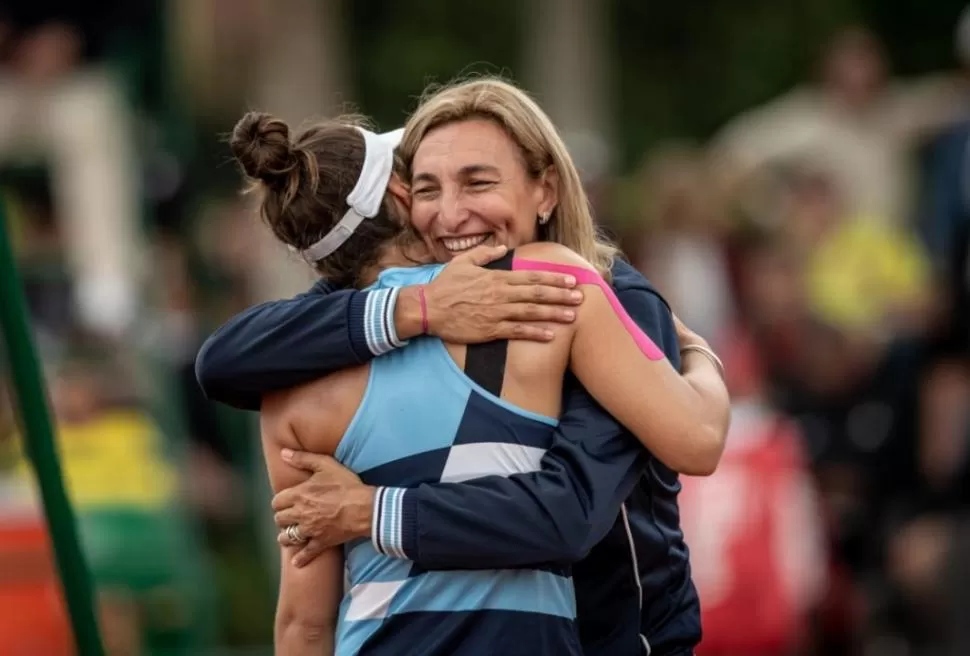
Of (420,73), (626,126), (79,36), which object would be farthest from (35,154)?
(626,126)

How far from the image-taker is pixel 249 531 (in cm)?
1068

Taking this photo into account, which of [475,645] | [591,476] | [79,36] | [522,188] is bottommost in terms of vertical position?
[475,645]

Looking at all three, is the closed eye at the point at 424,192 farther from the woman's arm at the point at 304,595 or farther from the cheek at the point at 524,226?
the woman's arm at the point at 304,595

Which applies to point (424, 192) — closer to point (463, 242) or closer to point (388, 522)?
point (463, 242)

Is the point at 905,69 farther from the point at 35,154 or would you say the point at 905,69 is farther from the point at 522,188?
the point at 522,188

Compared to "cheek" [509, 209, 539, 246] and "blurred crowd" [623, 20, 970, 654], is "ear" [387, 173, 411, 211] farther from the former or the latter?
"blurred crowd" [623, 20, 970, 654]

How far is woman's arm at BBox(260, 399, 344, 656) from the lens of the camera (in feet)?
11.8

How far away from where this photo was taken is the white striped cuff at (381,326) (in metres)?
3.42

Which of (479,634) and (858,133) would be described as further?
(858,133)

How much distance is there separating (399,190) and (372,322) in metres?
0.31

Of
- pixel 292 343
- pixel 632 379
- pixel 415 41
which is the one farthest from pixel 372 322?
pixel 415 41

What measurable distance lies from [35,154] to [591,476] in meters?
7.70

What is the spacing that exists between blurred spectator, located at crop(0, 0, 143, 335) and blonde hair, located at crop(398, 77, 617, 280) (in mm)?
6774

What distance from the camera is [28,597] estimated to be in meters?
8.75
